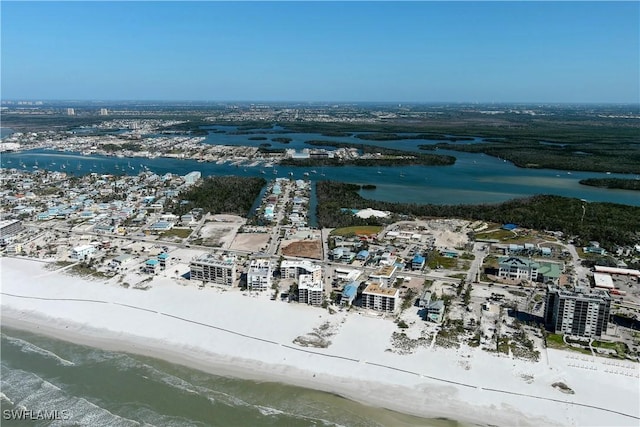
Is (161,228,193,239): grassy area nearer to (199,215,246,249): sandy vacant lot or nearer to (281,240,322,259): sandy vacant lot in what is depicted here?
(199,215,246,249): sandy vacant lot

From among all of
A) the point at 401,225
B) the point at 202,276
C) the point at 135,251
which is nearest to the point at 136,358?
the point at 202,276

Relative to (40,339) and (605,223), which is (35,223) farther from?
(605,223)

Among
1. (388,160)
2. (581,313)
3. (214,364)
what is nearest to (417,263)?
(581,313)

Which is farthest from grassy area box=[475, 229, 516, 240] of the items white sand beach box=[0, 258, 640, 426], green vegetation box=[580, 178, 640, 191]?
green vegetation box=[580, 178, 640, 191]

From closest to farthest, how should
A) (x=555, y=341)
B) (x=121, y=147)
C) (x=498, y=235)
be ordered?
(x=555, y=341)
(x=498, y=235)
(x=121, y=147)

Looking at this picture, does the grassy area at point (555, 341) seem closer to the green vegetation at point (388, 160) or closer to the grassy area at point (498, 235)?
the grassy area at point (498, 235)

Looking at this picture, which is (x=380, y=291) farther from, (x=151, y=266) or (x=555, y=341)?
(x=151, y=266)

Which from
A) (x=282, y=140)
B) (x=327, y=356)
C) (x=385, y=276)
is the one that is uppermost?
(x=282, y=140)
